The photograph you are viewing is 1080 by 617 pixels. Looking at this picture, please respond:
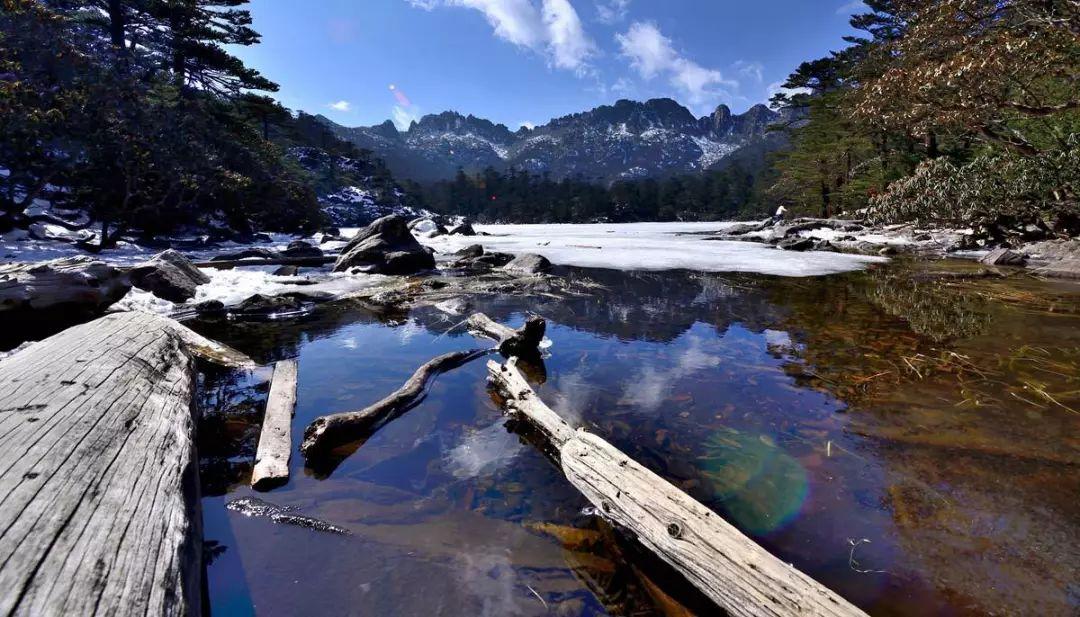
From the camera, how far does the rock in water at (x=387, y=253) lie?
14812mm

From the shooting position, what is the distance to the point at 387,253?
15.2 metres

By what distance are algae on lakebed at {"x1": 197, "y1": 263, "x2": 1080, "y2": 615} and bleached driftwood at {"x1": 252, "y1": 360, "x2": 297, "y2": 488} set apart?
0.15 meters

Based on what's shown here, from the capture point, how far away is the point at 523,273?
14180 mm

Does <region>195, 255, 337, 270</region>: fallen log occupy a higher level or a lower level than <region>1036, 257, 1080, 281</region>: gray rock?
lower

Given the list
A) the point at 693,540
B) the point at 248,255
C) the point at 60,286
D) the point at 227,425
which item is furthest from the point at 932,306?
the point at 248,255

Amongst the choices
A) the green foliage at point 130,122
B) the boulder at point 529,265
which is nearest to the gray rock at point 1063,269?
the boulder at point 529,265

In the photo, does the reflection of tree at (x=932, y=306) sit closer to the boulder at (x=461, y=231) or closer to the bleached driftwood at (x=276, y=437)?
the bleached driftwood at (x=276, y=437)

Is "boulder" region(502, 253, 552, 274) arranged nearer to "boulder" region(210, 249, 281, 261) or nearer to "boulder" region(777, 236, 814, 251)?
"boulder" region(210, 249, 281, 261)

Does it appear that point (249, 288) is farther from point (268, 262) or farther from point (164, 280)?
point (268, 262)

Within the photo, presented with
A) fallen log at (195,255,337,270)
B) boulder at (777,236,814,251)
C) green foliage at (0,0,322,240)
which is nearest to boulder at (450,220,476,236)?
green foliage at (0,0,322,240)

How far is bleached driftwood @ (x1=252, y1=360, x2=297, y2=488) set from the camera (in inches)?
124

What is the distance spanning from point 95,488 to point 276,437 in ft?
5.14

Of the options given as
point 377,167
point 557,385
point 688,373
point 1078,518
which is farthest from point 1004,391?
point 377,167

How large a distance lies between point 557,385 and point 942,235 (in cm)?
2725
